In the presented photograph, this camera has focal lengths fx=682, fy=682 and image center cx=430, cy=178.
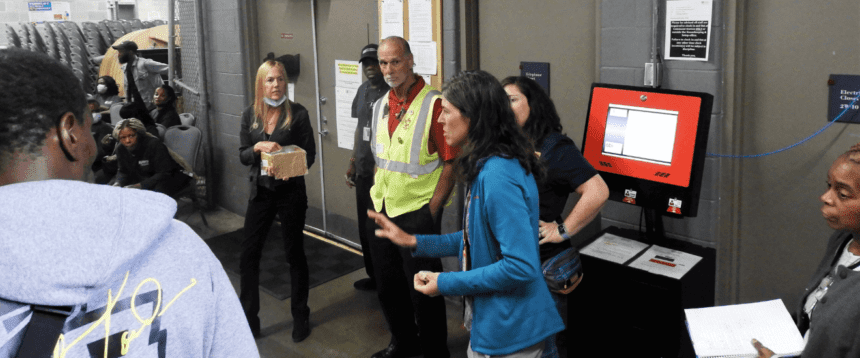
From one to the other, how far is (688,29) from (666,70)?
0.70 ft

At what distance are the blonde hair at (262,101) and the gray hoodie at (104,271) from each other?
2893 mm

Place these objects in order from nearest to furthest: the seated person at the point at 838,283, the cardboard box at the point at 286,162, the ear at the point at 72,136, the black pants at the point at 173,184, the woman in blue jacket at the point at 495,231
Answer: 1. the ear at the point at 72,136
2. the seated person at the point at 838,283
3. the woman in blue jacket at the point at 495,231
4. the cardboard box at the point at 286,162
5. the black pants at the point at 173,184

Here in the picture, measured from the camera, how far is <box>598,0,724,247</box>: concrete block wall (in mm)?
3018

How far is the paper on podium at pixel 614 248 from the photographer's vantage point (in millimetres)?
2840

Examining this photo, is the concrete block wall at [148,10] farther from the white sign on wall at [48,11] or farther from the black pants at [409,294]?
the black pants at [409,294]

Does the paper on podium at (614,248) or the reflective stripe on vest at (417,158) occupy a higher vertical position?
the reflective stripe on vest at (417,158)

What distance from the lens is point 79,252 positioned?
89 cm

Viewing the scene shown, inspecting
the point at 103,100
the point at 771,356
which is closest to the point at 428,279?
the point at 771,356

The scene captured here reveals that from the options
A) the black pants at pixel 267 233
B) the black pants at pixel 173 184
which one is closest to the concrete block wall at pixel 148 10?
the black pants at pixel 173 184

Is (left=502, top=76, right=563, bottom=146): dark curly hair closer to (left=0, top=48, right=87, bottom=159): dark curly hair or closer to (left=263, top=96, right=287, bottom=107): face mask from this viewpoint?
(left=263, top=96, right=287, bottom=107): face mask

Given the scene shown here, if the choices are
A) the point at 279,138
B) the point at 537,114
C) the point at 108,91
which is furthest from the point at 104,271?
the point at 108,91

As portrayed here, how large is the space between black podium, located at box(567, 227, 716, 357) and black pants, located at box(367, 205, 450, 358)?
0.72 m

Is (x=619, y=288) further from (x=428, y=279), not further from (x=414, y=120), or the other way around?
(x=414, y=120)

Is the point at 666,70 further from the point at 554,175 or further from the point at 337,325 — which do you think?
the point at 337,325
